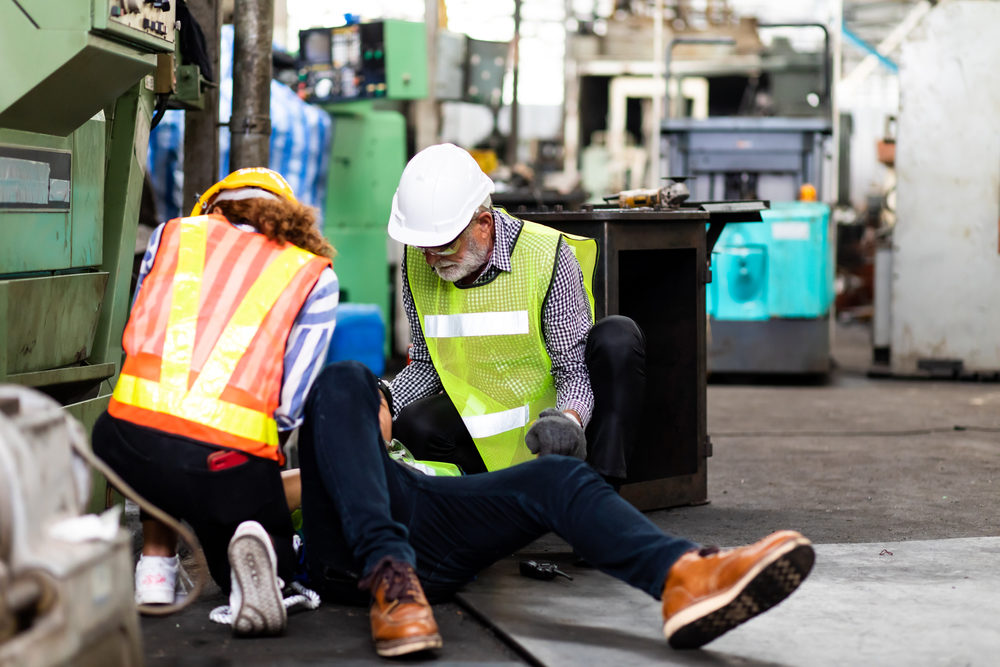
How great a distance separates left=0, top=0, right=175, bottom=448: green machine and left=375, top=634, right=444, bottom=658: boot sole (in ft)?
4.37

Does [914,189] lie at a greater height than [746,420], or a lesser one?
greater

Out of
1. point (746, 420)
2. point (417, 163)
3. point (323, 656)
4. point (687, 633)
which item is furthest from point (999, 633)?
point (746, 420)

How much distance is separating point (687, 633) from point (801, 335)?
18.8 ft

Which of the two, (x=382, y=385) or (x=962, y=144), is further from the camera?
(x=962, y=144)

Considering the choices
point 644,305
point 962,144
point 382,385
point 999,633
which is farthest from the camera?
point 962,144

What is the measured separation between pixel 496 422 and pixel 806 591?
916mm

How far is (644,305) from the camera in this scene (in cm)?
434

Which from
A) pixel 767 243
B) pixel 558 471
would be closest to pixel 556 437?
pixel 558 471

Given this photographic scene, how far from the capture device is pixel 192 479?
2684mm

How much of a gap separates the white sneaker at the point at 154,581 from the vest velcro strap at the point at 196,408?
45cm

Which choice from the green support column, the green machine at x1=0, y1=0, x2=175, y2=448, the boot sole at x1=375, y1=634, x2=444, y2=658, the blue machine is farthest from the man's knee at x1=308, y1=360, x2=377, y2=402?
the blue machine

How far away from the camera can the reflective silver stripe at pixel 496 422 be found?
3.42 metres

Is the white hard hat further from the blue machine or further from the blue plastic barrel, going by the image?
the blue machine

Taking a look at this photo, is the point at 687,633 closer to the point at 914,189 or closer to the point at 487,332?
the point at 487,332
